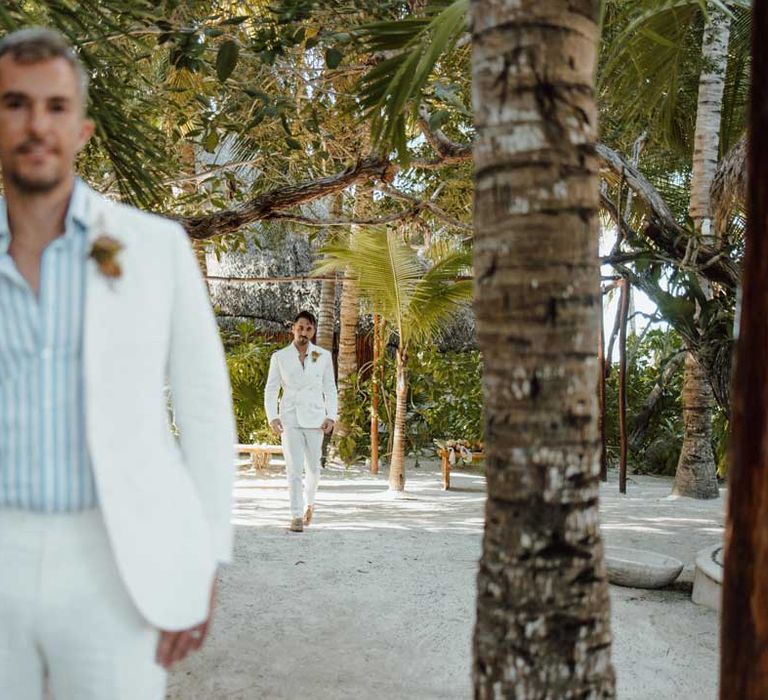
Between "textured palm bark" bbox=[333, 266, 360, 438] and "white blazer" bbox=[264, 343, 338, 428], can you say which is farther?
"textured palm bark" bbox=[333, 266, 360, 438]

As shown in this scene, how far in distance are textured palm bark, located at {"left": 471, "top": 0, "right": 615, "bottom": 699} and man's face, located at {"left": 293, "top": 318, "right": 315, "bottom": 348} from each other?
21.5 ft

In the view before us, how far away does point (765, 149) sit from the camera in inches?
81.8

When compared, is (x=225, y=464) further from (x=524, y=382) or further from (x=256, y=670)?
(x=256, y=670)

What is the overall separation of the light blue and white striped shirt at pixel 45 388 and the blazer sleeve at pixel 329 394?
6.96 metres

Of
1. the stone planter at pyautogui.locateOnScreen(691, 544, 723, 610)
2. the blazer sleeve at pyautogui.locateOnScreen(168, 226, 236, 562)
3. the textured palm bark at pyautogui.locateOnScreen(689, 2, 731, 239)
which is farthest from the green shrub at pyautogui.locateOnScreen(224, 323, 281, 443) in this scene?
the blazer sleeve at pyautogui.locateOnScreen(168, 226, 236, 562)

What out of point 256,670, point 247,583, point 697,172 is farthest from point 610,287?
point 256,670

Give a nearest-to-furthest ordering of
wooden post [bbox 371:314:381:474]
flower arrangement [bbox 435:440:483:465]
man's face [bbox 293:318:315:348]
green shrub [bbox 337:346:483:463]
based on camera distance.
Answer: man's face [bbox 293:318:315:348] → flower arrangement [bbox 435:440:483:465] → wooden post [bbox 371:314:381:474] → green shrub [bbox 337:346:483:463]

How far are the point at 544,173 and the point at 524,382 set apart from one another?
17.2 inches

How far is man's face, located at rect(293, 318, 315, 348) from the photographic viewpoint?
8.67 m

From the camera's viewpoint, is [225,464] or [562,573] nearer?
[225,464]

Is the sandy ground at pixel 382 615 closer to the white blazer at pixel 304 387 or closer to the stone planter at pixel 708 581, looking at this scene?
the stone planter at pixel 708 581

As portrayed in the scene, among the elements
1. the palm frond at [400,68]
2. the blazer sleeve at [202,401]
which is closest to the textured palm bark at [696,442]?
the palm frond at [400,68]

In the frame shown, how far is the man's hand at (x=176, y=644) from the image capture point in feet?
5.53

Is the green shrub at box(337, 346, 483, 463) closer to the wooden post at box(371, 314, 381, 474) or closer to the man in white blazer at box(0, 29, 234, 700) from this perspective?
the wooden post at box(371, 314, 381, 474)
